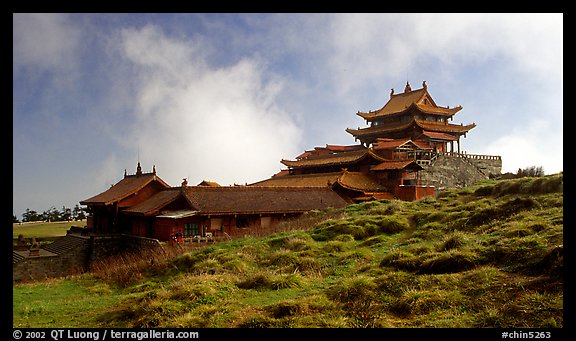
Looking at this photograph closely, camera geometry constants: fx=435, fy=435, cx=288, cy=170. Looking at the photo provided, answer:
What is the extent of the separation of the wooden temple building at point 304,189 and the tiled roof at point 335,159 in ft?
0.31

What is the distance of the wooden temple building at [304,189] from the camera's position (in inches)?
1112

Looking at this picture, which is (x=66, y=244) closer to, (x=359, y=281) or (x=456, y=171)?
(x=359, y=281)

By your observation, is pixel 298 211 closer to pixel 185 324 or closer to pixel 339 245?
pixel 339 245

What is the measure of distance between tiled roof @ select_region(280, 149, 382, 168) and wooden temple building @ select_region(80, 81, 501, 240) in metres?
0.10

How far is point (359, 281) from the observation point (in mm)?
11109

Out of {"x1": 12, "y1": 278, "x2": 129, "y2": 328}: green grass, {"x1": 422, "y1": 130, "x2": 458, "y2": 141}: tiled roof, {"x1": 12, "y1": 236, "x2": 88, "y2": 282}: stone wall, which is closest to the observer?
{"x1": 12, "y1": 278, "x2": 129, "y2": 328}: green grass

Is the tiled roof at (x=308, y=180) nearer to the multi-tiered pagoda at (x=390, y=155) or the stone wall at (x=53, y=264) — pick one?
the multi-tiered pagoda at (x=390, y=155)

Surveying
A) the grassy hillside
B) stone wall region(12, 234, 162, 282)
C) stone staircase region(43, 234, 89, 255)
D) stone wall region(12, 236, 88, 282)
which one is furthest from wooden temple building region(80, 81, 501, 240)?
the grassy hillside

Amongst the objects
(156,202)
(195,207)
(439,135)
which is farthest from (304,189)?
(439,135)

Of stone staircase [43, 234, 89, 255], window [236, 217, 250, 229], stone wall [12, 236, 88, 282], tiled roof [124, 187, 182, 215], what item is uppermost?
tiled roof [124, 187, 182, 215]

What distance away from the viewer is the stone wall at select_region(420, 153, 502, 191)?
131ft

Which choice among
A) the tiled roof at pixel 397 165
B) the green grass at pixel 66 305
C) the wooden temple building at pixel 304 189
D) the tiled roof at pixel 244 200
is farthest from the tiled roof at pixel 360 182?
the green grass at pixel 66 305

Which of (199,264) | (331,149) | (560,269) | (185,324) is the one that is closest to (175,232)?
(199,264)

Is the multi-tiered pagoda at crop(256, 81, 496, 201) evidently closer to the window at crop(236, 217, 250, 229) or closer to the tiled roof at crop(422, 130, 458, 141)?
the tiled roof at crop(422, 130, 458, 141)
